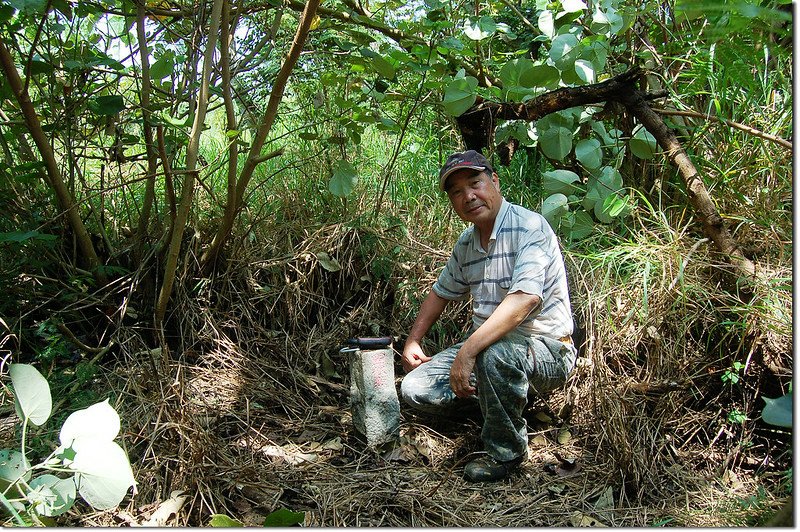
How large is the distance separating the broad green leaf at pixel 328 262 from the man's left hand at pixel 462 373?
103cm

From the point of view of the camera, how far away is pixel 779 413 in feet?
3.20

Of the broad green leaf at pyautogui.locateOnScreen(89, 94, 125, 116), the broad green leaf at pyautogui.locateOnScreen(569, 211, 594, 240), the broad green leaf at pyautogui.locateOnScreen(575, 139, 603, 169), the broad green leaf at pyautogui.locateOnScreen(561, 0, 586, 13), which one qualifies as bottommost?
the broad green leaf at pyautogui.locateOnScreen(569, 211, 594, 240)

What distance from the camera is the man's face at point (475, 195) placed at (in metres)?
2.51

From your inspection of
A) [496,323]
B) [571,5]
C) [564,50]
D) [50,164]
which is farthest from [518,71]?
[50,164]

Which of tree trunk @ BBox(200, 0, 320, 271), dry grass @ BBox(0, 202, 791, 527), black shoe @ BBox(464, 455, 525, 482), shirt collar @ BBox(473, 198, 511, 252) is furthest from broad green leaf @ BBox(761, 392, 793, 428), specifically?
tree trunk @ BBox(200, 0, 320, 271)

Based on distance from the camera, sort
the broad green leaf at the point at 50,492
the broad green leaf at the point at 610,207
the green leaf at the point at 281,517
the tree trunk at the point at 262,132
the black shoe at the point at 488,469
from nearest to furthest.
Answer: the green leaf at the point at 281,517
the broad green leaf at the point at 50,492
the tree trunk at the point at 262,132
the black shoe at the point at 488,469
the broad green leaf at the point at 610,207

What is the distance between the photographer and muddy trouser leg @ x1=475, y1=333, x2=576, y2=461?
93.1 inches

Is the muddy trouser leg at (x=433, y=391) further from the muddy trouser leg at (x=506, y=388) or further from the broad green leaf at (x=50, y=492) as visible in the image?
the broad green leaf at (x=50, y=492)

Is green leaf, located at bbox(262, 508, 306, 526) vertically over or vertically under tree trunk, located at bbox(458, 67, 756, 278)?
under

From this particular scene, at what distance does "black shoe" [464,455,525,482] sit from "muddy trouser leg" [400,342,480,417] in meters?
0.28

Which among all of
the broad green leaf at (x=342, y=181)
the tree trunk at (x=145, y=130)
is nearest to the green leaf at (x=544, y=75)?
the broad green leaf at (x=342, y=181)

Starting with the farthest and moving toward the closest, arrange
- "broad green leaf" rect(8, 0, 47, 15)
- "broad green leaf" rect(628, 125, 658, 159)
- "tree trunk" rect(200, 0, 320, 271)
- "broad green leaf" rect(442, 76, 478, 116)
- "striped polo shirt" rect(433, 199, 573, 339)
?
"broad green leaf" rect(628, 125, 658, 159)
"broad green leaf" rect(442, 76, 478, 116)
"striped polo shirt" rect(433, 199, 573, 339)
"tree trunk" rect(200, 0, 320, 271)
"broad green leaf" rect(8, 0, 47, 15)

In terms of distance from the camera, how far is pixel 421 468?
8.04 feet

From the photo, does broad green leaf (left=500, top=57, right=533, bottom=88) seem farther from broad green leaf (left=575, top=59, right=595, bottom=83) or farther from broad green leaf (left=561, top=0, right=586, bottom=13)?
broad green leaf (left=561, top=0, right=586, bottom=13)
